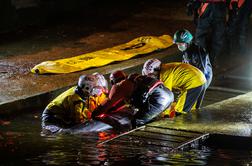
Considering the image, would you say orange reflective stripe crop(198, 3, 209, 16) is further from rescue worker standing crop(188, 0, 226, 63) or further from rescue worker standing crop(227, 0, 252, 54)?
rescue worker standing crop(227, 0, 252, 54)

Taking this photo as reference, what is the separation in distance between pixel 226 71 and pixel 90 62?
3.14 metres

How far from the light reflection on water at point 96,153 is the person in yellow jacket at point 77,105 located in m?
0.48

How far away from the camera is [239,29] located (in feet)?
53.0

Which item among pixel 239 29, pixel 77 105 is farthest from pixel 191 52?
pixel 239 29

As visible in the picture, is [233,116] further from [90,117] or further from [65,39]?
[65,39]

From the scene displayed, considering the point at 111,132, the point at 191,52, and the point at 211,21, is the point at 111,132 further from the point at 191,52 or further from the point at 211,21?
the point at 211,21

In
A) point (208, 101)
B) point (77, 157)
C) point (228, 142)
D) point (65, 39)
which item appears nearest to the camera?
point (77, 157)

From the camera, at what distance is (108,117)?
10398 millimetres

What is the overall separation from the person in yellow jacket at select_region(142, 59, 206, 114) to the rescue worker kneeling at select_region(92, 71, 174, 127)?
1.66 ft

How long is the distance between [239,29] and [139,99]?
6.26 m

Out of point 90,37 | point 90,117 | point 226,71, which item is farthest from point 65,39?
point 90,117

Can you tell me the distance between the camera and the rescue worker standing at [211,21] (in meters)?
14.8

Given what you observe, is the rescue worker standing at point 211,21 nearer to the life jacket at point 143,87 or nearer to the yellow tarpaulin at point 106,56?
the yellow tarpaulin at point 106,56

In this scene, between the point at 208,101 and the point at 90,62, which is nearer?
the point at 208,101
